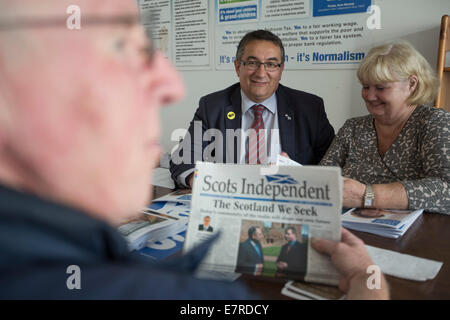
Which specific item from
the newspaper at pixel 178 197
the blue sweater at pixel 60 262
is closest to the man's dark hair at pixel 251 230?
the blue sweater at pixel 60 262

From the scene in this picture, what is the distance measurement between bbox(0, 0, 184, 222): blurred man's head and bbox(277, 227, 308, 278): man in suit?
1.56 feet

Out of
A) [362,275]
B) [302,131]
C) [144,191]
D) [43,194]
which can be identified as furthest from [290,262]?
[302,131]

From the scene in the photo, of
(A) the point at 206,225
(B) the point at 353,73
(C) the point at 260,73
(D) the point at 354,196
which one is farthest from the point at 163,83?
(B) the point at 353,73

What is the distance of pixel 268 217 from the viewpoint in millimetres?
788

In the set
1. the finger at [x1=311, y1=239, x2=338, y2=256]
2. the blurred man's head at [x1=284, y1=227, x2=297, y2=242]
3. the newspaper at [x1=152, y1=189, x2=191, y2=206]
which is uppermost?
the blurred man's head at [x1=284, y1=227, x2=297, y2=242]

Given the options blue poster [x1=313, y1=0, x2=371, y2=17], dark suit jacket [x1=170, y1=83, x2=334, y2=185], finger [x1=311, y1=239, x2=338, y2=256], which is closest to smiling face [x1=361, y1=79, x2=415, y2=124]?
dark suit jacket [x1=170, y1=83, x2=334, y2=185]

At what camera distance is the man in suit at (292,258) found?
0.74 metres

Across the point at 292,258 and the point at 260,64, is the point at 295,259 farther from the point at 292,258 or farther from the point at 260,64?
the point at 260,64

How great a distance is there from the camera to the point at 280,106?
204cm

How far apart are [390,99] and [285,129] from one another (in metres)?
0.58

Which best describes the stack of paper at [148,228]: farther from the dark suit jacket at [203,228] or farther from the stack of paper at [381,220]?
the stack of paper at [381,220]

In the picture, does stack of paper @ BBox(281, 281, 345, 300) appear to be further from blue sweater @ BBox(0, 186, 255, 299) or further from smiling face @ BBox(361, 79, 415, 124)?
smiling face @ BBox(361, 79, 415, 124)

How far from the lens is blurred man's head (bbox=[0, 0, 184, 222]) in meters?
0.30

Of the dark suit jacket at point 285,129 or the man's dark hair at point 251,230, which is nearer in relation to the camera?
the man's dark hair at point 251,230
